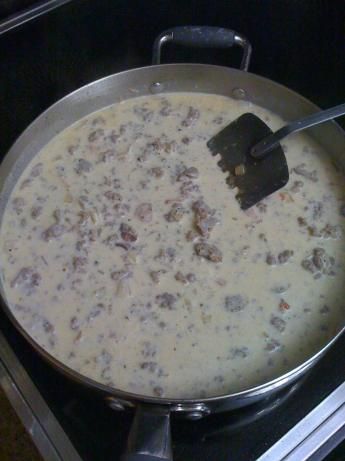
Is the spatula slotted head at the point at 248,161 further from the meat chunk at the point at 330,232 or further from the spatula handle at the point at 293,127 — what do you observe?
the meat chunk at the point at 330,232

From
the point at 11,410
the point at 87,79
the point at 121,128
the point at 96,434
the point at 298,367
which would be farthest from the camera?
the point at 87,79

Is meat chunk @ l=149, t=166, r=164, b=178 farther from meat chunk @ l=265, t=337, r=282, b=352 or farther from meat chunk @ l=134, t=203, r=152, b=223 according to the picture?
meat chunk @ l=265, t=337, r=282, b=352

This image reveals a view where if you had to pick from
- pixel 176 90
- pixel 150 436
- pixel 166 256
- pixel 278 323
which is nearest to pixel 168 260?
pixel 166 256

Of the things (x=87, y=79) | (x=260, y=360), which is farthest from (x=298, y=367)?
(x=87, y=79)

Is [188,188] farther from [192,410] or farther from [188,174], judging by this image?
[192,410]

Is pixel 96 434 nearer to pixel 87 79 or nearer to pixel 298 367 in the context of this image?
pixel 298 367

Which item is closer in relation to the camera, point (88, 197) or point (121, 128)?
point (88, 197)

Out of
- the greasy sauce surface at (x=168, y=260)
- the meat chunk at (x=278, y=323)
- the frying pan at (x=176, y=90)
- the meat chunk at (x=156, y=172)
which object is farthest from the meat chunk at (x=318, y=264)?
the meat chunk at (x=156, y=172)
